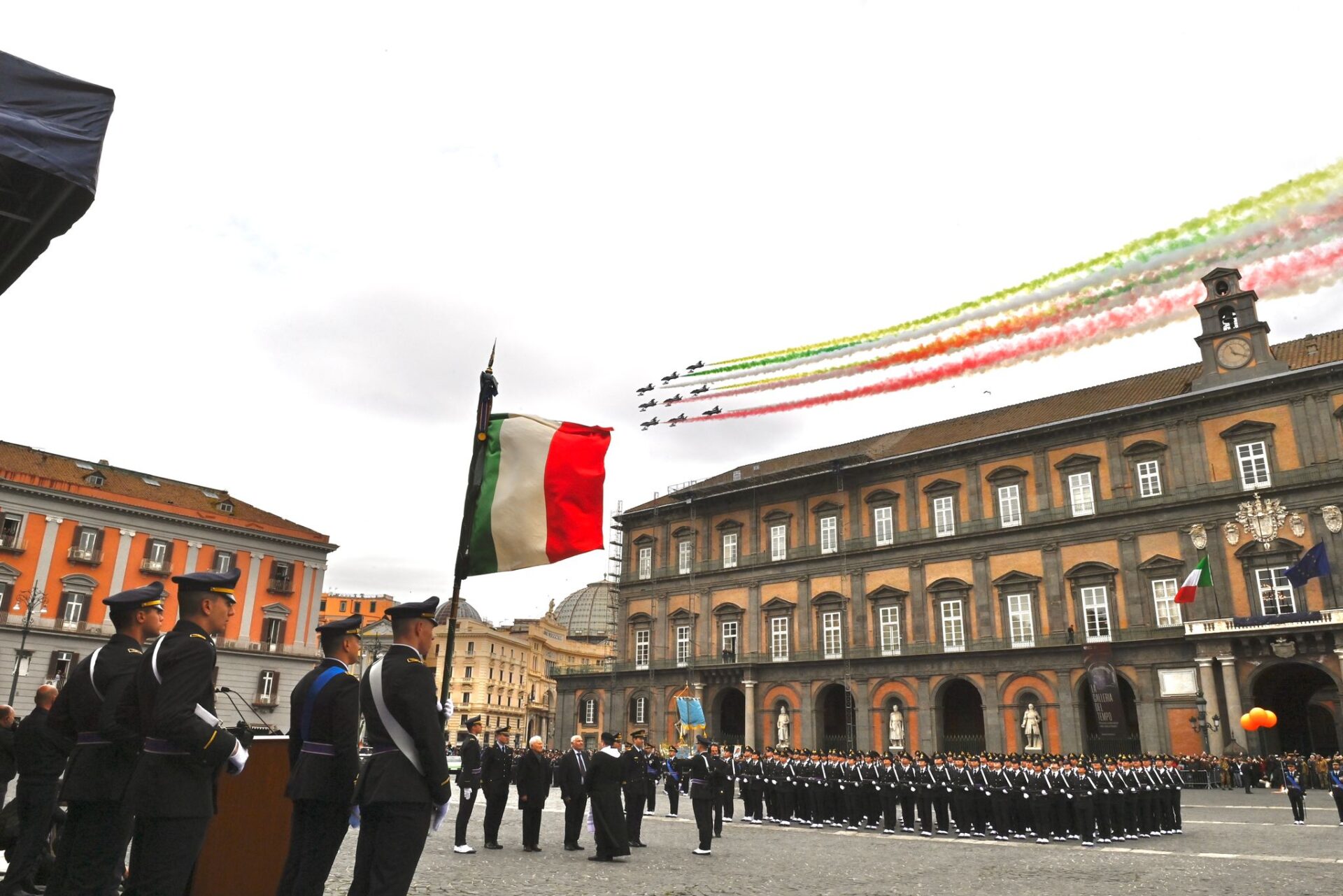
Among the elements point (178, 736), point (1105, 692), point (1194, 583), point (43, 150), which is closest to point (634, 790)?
point (178, 736)

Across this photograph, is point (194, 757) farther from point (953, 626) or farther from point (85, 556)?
point (85, 556)

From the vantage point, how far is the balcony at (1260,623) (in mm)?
29938

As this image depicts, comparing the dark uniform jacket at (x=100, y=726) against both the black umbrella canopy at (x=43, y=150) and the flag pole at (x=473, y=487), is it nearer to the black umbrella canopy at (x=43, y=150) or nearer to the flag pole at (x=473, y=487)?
the flag pole at (x=473, y=487)

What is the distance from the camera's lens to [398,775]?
16.8ft

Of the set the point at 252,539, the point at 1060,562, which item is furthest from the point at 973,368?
the point at 252,539

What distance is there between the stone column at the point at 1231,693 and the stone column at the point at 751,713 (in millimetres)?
20177

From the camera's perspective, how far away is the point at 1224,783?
2948 cm

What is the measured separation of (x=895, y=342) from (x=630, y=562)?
22.6 m

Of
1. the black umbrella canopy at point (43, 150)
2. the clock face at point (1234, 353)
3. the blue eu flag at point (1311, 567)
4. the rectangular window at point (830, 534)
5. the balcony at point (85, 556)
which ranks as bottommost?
the black umbrella canopy at point (43, 150)

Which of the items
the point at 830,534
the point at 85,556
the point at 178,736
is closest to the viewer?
the point at 178,736

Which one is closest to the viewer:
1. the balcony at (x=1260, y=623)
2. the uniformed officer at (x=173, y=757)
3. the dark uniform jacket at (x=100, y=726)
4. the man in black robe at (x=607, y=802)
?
the uniformed officer at (x=173, y=757)

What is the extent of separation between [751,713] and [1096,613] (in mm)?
16881

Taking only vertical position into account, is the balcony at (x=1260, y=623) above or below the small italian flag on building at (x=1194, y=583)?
below

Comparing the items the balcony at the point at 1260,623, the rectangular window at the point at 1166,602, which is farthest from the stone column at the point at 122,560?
the balcony at the point at 1260,623
